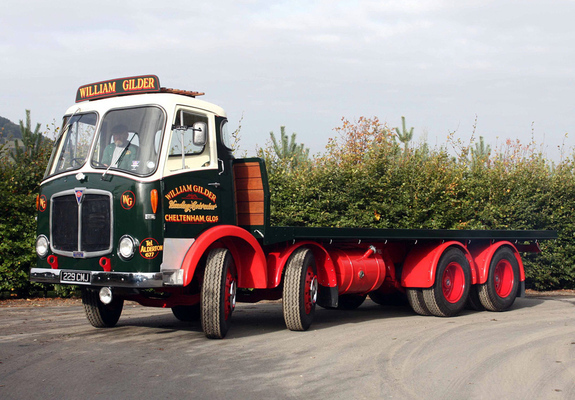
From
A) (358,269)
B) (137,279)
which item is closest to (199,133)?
(137,279)

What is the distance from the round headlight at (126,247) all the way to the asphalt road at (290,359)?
1.10 meters

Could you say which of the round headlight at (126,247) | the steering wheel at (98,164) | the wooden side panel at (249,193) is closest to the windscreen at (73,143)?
the steering wheel at (98,164)

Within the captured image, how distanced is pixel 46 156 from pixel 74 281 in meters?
7.98

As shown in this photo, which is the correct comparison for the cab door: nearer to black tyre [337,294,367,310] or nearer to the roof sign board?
the roof sign board

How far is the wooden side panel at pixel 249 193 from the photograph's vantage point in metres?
9.37

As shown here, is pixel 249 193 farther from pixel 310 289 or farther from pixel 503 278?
pixel 503 278

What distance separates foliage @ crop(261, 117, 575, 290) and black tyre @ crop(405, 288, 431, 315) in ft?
12.0

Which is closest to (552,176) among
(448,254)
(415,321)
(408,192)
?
(408,192)

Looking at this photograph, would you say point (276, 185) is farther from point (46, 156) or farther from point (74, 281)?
point (74, 281)

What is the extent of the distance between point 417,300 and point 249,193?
13.0 ft

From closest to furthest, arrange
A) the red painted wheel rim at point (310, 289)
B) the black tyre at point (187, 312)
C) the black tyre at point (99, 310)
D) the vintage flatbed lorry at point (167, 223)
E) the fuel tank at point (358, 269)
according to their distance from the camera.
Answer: the vintage flatbed lorry at point (167, 223) → the black tyre at point (99, 310) → the red painted wheel rim at point (310, 289) → the fuel tank at point (358, 269) → the black tyre at point (187, 312)

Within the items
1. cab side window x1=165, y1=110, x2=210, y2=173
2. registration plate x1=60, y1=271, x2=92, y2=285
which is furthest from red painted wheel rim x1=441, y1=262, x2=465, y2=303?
registration plate x1=60, y1=271, x2=92, y2=285

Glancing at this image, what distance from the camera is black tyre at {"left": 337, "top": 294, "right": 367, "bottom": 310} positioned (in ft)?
42.2

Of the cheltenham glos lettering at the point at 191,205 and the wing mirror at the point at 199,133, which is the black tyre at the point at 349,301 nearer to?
the cheltenham glos lettering at the point at 191,205
